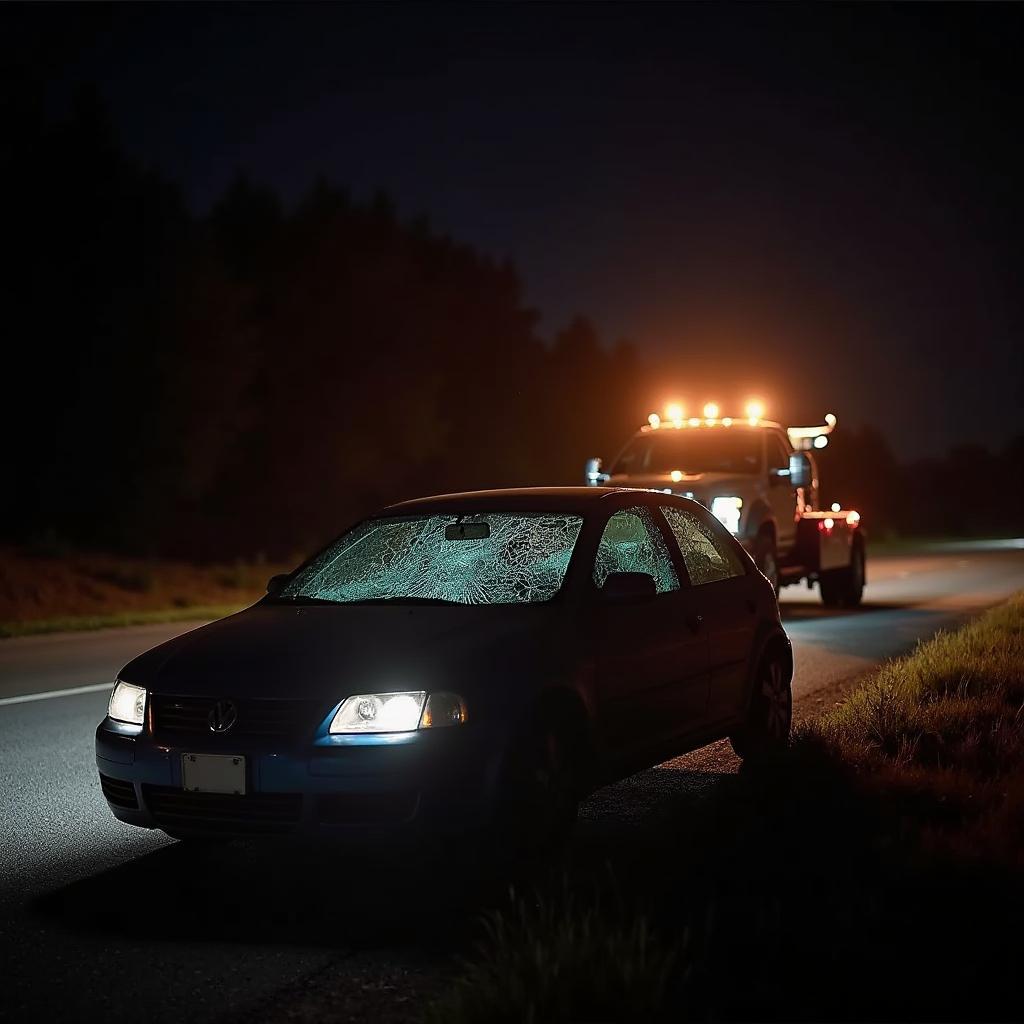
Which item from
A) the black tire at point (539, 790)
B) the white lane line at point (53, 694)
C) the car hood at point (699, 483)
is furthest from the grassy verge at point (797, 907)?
the car hood at point (699, 483)

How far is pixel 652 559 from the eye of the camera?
326 inches

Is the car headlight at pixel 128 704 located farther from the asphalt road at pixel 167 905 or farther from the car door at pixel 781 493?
the car door at pixel 781 493

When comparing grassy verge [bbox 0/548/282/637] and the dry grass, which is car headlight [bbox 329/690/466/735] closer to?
the dry grass

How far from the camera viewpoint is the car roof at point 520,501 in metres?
7.92

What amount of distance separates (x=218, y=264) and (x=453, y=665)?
44.0 metres

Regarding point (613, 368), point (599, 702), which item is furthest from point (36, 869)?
point (613, 368)

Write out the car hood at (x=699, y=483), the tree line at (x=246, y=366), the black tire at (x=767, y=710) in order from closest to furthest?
the black tire at (x=767, y=710)
the car hood at (x=699, y=483)
the tree line at (x=246, y=366)

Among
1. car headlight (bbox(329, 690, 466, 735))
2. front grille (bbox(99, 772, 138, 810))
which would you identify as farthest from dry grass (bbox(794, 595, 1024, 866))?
front grille (bbox(99, 772, 138, 810))

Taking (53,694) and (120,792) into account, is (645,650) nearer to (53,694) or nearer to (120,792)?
(120,792)

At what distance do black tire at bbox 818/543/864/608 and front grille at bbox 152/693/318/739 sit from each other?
16240 millimetres

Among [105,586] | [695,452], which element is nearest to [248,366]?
[105,586]

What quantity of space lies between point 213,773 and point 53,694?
24.2ft

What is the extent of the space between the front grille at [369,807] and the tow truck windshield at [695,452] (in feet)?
43.8

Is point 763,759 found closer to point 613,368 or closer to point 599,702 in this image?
point 599,702
